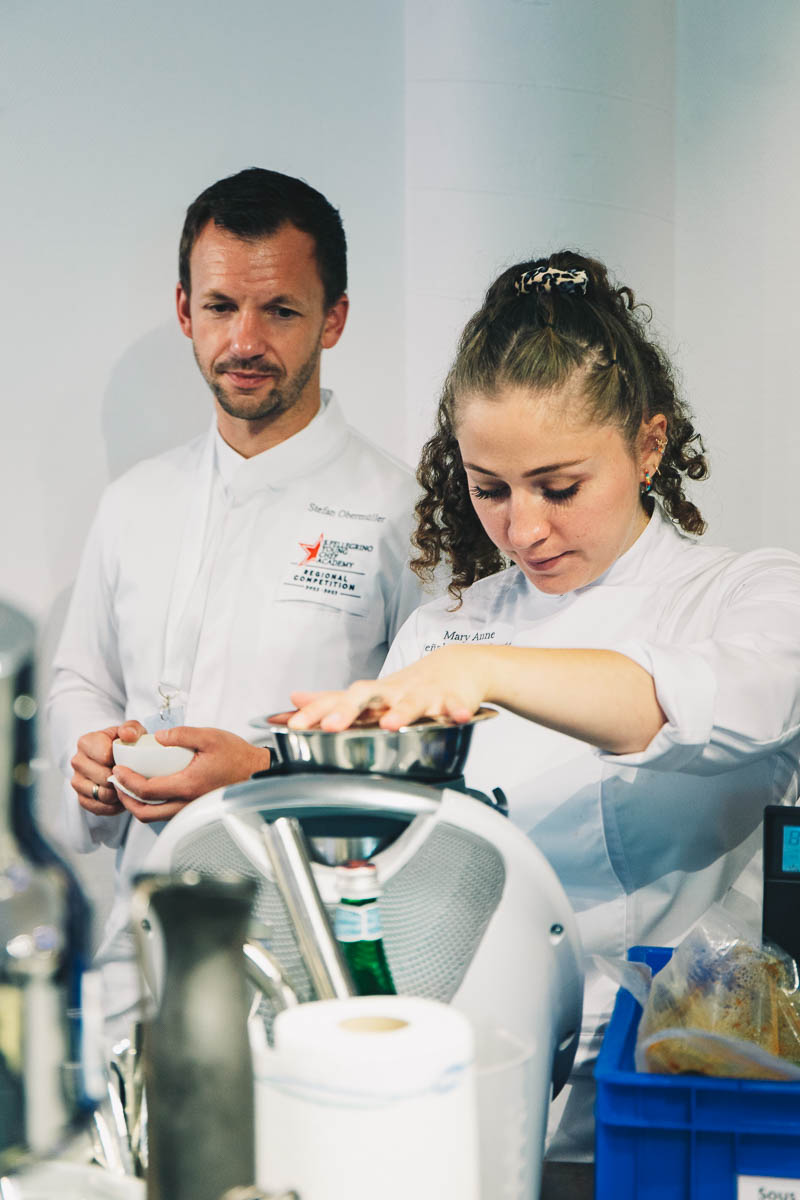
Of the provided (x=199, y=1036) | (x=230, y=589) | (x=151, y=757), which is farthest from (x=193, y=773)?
(x=199, y=1036)

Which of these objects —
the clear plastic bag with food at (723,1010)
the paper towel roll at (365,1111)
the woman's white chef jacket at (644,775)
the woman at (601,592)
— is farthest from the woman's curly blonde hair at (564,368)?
the paper towel roll at (365,1111)

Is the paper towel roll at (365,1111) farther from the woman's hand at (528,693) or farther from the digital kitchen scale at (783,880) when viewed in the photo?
the digital kitchen scale at (783,880)

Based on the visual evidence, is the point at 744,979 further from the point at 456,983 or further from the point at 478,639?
the point at 478,639

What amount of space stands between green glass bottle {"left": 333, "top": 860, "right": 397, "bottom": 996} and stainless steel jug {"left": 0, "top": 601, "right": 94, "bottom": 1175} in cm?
14

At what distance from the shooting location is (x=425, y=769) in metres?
0.74

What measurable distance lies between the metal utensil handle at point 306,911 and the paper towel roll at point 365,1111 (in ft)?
0.22

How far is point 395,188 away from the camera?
7.07 feet

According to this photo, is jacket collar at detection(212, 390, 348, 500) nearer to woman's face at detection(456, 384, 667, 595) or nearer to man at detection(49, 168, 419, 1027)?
man at detection(49, 168, 419, 1027)

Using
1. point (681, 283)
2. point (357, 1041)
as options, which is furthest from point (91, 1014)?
point (681, 283)

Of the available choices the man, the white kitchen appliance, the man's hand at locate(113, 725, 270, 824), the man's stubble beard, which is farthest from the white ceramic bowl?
the white kitchen appliance

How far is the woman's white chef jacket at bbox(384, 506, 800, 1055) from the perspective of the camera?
4.15 feet

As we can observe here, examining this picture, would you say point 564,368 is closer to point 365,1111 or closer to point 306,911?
point 306,911

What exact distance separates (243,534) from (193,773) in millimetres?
580

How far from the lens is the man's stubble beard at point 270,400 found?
6.87ft
